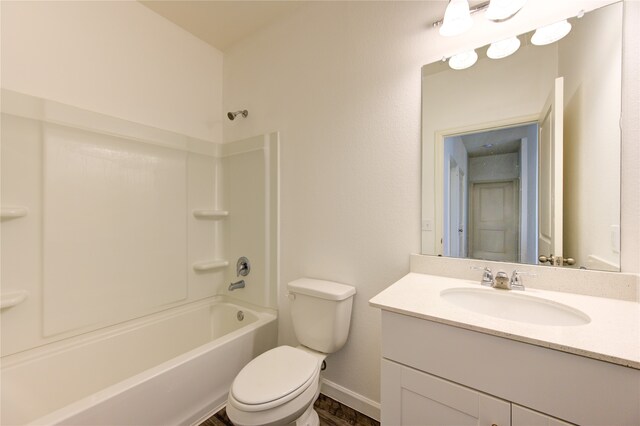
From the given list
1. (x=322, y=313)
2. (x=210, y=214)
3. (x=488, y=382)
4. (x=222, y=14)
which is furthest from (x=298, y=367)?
(x=222, y=14)

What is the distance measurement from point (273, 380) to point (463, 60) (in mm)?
1728

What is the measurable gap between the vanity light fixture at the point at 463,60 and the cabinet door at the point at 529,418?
1361 millimetres

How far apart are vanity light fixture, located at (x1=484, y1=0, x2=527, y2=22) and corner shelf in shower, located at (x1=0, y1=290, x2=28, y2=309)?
2.55 m

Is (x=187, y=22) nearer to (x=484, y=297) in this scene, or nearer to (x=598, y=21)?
(x=598, y=21)

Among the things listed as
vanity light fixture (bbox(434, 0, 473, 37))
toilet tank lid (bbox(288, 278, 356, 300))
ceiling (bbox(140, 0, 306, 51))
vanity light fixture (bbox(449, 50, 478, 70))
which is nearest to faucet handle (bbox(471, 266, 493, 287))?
toilet tank lid (bbox(288, 278, 356, 300))

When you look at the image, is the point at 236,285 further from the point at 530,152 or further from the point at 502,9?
the point at 502,9

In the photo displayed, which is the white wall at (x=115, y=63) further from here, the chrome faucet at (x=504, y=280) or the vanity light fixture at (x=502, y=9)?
the chrome faucet at (x=504, y=280)

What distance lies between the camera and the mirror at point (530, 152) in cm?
100

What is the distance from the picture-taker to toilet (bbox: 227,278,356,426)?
3.49 ft

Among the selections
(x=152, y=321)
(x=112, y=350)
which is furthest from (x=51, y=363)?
(x=152, y=321)

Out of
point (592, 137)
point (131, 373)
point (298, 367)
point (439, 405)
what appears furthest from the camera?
point (131, 373)

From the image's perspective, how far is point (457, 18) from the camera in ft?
3.82

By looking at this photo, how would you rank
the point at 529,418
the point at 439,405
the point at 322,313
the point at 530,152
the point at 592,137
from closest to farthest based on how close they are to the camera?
the point at 529,418, the point at 439,405, the point at 592,137, the point at 530,152, the point at 322,313

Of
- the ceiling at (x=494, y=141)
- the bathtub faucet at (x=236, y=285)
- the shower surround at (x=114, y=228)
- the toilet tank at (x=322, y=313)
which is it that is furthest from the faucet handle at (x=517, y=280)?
the bathtub faucet at (x=236, y=285)
